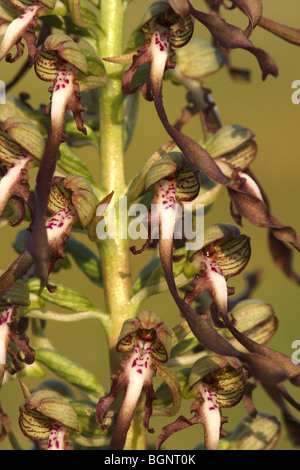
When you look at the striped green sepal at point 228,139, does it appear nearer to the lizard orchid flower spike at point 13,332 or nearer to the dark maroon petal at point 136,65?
the dark maroon petal at point 136,65

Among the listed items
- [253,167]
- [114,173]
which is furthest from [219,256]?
[253,167]

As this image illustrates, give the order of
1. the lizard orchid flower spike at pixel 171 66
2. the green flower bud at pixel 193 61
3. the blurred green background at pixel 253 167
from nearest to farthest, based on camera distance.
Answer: the lizard orchid flower spike at pixel 171 66 → the green flower bud at pixel 193 61 → the blurred green background at pixel 253 167

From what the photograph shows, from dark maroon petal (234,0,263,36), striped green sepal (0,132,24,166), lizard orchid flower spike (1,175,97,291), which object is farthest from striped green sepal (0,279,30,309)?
dark maroon petal (234,0,263,36)

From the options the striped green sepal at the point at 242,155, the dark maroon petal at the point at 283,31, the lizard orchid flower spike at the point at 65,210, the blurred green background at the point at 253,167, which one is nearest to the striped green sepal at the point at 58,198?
the lizard orchid flower spike at the point at 65,210

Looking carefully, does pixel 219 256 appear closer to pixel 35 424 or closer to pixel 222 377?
pixel 222 377
